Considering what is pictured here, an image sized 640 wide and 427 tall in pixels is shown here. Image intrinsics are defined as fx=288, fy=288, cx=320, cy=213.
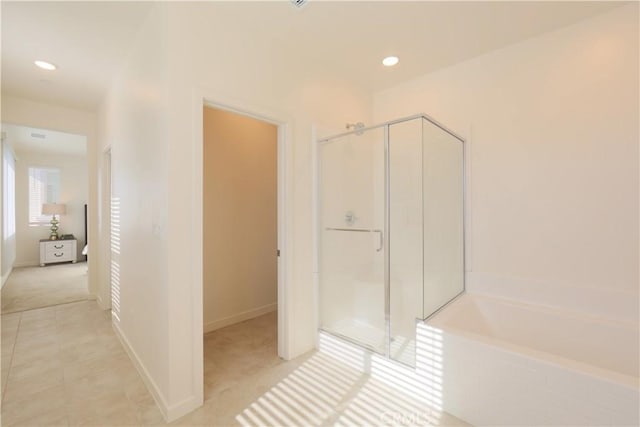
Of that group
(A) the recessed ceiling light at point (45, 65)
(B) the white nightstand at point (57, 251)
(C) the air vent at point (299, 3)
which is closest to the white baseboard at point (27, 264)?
(B) the white nightstand at point (57, 251)

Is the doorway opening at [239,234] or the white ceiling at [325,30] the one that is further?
the doorway opening at [239,234]

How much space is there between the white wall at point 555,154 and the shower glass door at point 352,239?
838 millimetres

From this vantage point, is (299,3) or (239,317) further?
(239,317)

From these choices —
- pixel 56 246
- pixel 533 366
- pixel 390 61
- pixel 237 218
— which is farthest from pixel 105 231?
pixel 533 366

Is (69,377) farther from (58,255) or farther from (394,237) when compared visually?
(58,255)

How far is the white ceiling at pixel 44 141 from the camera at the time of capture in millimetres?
4676

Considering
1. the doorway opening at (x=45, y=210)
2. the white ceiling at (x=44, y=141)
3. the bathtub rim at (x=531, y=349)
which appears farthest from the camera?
the doorway opening at (x=45, y=210)

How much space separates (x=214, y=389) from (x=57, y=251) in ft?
22.5

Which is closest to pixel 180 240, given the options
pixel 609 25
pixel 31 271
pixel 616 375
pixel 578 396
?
pixel 578 396

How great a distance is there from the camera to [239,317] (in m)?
3.32

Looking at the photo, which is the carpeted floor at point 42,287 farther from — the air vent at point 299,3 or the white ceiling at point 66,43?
the air vent at point 299,3

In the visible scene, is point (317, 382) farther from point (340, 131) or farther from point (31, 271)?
point (31, 271)

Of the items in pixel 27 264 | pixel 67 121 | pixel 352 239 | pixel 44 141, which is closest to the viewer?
pixel 352 239

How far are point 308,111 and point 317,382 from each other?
2218 mm
